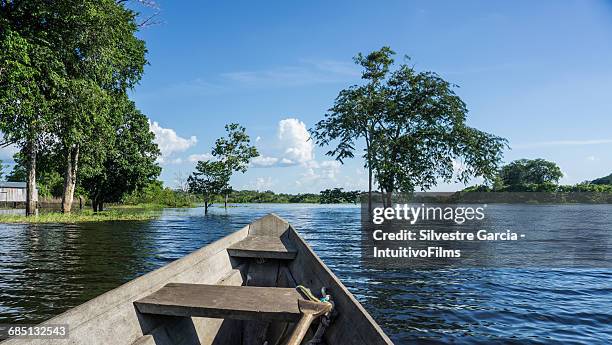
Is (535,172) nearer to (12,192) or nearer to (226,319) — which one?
(12,192)

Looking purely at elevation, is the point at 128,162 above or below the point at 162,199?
above

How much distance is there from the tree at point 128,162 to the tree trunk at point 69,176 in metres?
4.77

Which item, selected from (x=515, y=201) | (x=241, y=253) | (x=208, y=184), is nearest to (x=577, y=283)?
(x=241, y=253)

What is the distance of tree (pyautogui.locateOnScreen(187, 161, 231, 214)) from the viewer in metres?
48.9

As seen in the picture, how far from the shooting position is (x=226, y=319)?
15.9 feet

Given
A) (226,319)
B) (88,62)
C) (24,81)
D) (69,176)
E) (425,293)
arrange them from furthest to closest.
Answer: (69,176), (88,62), (24,81), (425,293), (226,319)

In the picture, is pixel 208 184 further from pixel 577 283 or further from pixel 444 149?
pixel 577 283

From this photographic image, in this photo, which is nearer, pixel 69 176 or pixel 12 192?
pixel 69 176

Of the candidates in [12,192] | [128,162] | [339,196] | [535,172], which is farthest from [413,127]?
[535,172]

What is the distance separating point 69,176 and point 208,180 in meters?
21.1

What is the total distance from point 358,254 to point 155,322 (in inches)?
432

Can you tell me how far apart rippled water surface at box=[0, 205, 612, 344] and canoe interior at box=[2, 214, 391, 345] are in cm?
185

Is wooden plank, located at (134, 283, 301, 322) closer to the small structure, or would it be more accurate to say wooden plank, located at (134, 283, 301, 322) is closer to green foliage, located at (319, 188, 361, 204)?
green foliage, located at (319, 188, 361, 204)

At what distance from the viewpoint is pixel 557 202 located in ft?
380
